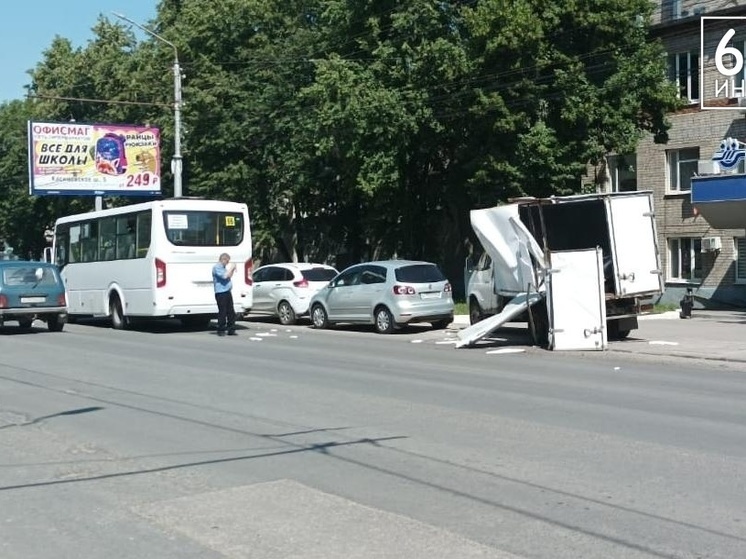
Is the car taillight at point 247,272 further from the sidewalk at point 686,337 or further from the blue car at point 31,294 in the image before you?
the sidewalk at point 686,337

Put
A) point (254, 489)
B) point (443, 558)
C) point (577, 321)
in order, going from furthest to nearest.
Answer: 1. point (577, 321)
2. point (254, 489)
3. point (443, 558)

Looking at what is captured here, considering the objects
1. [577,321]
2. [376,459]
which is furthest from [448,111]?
[376,459]

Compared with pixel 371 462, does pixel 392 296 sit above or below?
above

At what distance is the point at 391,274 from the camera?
2161 centimetres

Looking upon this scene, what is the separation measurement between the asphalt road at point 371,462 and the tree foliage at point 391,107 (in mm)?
15516

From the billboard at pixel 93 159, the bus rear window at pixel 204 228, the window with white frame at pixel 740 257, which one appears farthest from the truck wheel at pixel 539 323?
the billboard at pixel 93 159

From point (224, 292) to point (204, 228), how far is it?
2.32 metres

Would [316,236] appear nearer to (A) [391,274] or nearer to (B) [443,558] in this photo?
(A) [391,274]

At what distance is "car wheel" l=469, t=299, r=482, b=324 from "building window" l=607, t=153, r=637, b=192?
13789 millimetres

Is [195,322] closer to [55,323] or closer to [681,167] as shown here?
[55,323]

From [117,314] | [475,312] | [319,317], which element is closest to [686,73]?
[475,312]

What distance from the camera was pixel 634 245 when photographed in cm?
1819

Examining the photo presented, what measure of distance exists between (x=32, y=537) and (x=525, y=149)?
24067 mm

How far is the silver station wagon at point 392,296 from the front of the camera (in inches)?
842
